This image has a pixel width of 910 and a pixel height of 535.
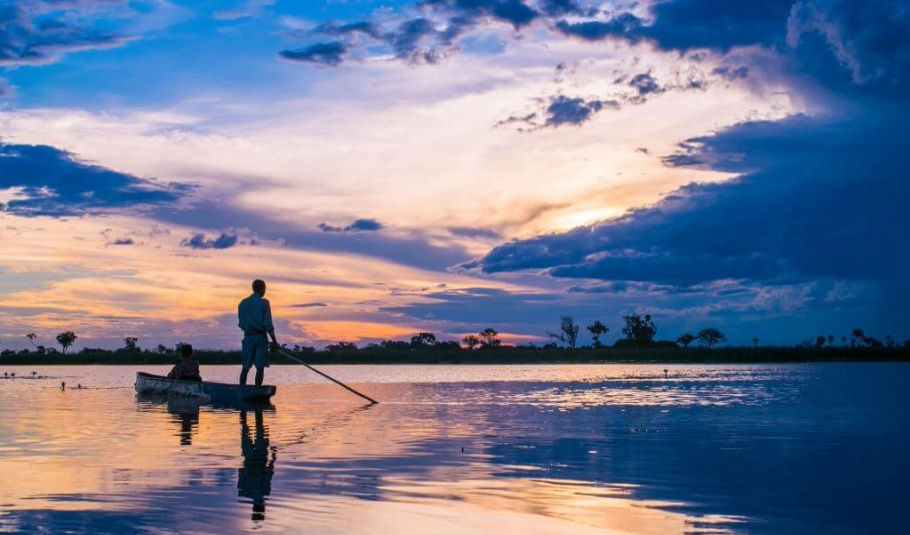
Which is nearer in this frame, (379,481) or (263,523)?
(263,523)

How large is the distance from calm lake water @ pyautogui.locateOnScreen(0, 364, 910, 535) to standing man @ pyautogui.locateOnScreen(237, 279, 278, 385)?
3331 mm

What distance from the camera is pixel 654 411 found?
880 inches

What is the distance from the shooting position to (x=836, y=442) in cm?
1542

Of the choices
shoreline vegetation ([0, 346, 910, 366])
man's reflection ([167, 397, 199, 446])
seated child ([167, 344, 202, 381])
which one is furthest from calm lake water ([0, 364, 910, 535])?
shoreline vegetation ([0, 346, 910, 366])

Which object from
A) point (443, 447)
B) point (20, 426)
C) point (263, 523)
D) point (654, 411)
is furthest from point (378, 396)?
point (263, 523)

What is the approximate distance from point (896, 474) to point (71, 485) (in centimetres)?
1019

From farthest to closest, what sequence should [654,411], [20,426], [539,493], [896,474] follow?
[654,411], [20,426], [896,474], [539,493]

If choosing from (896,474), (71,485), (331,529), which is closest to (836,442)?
(896,474)

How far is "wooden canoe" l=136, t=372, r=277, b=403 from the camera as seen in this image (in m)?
25.0

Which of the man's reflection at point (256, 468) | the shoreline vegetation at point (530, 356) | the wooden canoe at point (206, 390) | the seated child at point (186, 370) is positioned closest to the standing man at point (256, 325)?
the wooden canoe at point (206, 390)

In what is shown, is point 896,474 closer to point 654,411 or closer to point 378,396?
point 654,411

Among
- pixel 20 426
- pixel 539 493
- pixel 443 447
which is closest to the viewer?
pixel 539 493

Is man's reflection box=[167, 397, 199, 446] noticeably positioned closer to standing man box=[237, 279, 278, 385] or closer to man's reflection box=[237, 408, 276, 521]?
man's reflection box=[237, 408, 276, 521]

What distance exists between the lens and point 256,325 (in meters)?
25.2
